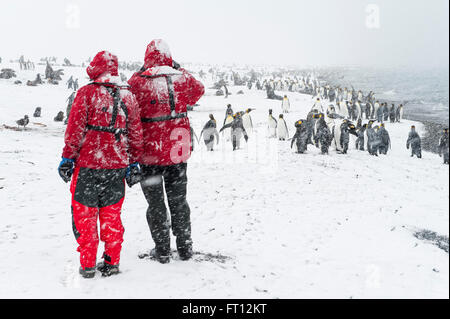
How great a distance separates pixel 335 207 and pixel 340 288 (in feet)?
11.6

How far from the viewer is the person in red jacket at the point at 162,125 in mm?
3184

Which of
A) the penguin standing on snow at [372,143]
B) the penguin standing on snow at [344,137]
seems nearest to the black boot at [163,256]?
Answer: the penguin standing on snow at [344,137]

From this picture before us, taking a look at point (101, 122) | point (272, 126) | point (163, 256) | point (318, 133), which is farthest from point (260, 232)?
point (272, 126)

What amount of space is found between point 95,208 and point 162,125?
0.99 m

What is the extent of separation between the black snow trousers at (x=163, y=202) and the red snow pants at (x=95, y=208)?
302mm

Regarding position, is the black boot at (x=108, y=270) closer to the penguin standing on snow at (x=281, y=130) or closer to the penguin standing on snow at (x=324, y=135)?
the penguin standing on snow at (x=324, y=135)

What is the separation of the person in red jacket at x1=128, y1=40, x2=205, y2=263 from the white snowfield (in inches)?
28.6

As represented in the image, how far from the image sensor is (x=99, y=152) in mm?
2898

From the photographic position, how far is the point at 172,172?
131 inches

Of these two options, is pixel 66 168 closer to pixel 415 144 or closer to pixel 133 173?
pixel 133 173

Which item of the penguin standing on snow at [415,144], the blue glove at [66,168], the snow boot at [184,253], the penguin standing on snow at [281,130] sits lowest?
the penguin standing on snow at [415,144]

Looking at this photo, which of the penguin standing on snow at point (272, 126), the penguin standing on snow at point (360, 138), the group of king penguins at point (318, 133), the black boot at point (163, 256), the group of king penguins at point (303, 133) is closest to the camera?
the black boot at point (163, 256)

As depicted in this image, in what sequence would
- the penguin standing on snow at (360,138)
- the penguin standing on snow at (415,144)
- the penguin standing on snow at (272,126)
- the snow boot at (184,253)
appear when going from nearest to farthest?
the snow boot at (184,253) < the penguin standing on snow at (415,144) < the penguin standing on snow at (360,138) < the penguin standing on snow at (272,126)
